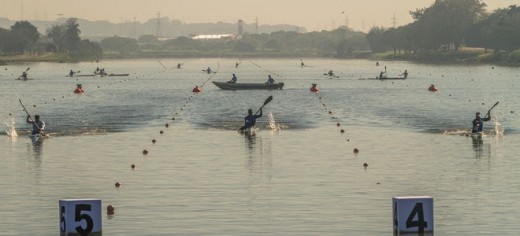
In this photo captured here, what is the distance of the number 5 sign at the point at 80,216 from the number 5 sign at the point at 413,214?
9769 mm

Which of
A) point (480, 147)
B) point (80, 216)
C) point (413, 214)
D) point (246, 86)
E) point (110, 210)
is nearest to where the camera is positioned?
point (413, 214)

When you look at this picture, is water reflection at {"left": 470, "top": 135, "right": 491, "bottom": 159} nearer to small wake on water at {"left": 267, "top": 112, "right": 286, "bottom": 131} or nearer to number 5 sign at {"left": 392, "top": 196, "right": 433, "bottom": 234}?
small wake on water at {"left": 267, "top": 112, "right": 286, "bottom": 131}

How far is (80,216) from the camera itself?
129ft

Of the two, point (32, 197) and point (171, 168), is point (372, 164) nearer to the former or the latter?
point (171, 168)

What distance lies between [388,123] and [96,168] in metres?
38.4

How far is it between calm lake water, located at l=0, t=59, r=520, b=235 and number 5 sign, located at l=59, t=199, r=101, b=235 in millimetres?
2362

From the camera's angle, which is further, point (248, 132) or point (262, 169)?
point (248, 132)

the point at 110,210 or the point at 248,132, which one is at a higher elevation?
the point at 110,210

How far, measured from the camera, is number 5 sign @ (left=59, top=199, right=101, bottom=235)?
39000 mm

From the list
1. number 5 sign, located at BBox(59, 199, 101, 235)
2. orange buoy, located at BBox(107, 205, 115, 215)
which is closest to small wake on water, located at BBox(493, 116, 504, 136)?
orange buoy, located at BBox(107, 205, 115, 215)

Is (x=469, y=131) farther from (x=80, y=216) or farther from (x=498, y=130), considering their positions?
(x=80, y=216)

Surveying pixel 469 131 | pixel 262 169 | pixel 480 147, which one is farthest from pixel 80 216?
pixel 469 131

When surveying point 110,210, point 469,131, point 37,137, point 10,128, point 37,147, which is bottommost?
point 469,131

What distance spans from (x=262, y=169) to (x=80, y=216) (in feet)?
75.0
